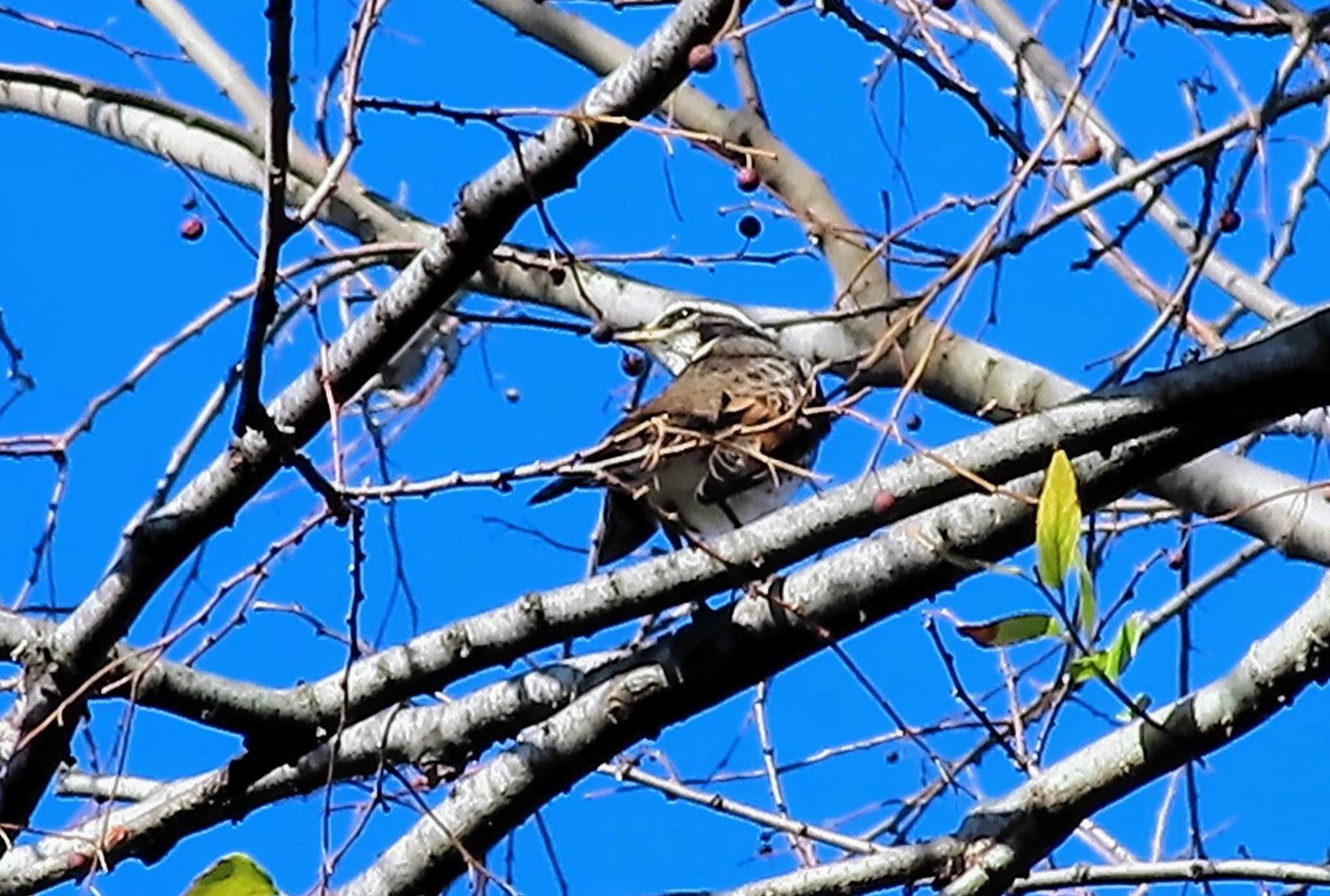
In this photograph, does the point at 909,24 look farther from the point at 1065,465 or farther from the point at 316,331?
the point at 1065,465

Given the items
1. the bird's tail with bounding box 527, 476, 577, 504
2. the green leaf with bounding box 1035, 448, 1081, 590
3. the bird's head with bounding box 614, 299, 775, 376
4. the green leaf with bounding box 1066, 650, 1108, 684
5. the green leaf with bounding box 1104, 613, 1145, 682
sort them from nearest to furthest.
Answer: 1. the green leaf with bounding box 1035, 448, 1081, 590
2. the green leaf with bounding box 1066, 650, 1108, 684
3. the green leaf with bounding box 1104, 613, 1145, 682
4. the bird's tail with bounding box 527, 476, 577, 504
5. the bird's head with bounding box 614, 299, 775, 376

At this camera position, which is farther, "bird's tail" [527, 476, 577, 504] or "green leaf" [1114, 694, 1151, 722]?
"bird's tail" [527, 476, 577, 504]

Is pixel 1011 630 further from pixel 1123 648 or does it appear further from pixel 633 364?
pixel 633 364

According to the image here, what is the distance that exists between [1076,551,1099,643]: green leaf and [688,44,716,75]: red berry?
581 millimetres

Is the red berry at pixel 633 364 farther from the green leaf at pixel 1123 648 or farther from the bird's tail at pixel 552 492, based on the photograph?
the green leaf at pixel 1123 648

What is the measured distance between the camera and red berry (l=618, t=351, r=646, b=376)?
11.6 ft

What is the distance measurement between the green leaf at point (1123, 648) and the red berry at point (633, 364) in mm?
1596

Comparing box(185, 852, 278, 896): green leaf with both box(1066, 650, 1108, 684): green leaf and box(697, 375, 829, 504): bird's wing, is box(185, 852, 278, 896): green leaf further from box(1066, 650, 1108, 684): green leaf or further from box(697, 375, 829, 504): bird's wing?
box(697, 375, 829, 504): bird's wing

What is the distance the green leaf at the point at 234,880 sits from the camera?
5.93ft

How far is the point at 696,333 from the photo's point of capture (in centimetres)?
398

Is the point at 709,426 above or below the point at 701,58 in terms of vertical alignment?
above

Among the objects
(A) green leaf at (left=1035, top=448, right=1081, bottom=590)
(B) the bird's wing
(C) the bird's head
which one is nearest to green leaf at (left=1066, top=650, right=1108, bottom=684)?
(A) green leaf at (left=1035, top=448, right=1081, bottom=590)

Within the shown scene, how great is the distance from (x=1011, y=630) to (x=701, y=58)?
0.60 meters

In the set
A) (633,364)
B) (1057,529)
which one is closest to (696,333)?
(633,364)
